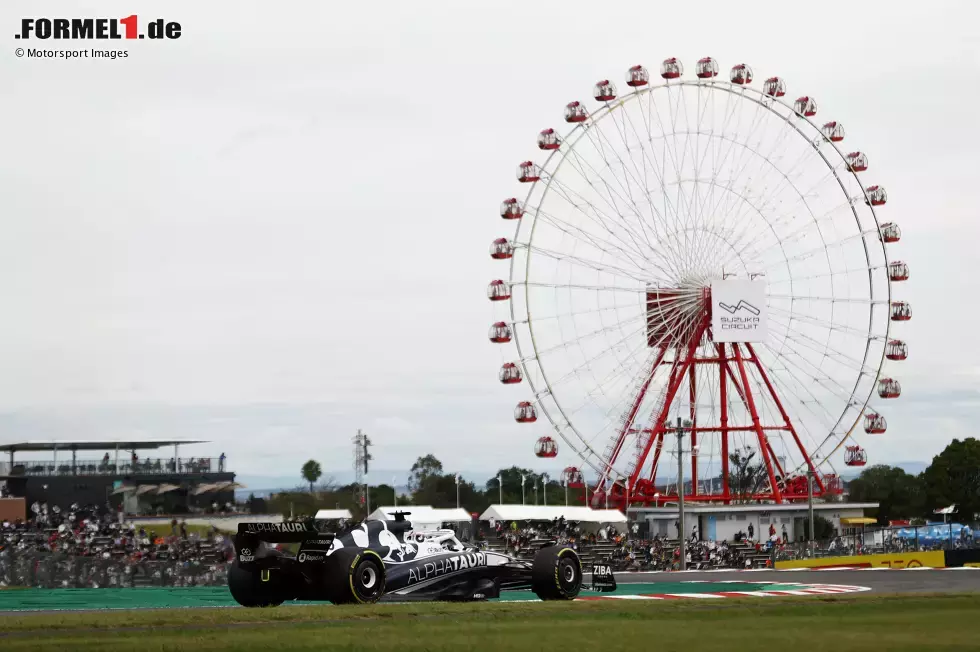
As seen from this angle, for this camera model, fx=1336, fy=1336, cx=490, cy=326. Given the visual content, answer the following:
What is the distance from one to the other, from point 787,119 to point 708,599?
44962 mm

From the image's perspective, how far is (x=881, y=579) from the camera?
37.0 metres

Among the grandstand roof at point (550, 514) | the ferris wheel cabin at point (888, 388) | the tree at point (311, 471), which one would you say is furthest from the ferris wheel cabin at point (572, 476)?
the tree at point (311, 471)

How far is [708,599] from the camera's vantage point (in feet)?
85.1

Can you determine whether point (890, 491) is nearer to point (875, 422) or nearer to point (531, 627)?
point (875, 422)

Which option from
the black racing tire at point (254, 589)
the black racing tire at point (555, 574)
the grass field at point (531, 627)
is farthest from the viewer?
the black racing tire at point (555, 574)

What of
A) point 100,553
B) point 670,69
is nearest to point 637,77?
point 670,69

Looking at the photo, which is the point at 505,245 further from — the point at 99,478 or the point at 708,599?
the point at 708,599

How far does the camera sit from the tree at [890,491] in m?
140

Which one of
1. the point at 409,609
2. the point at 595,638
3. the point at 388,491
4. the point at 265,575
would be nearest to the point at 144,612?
the point at 265,575

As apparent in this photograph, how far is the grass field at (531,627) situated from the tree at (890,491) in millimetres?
110794

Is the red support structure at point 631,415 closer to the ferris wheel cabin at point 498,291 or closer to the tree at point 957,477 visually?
the ferris wheel cabin at point 498,291

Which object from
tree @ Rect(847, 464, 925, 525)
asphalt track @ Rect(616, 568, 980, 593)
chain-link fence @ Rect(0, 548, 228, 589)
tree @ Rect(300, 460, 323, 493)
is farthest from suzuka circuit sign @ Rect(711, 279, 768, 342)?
tree @ Rect(300, 460, 323, 493)

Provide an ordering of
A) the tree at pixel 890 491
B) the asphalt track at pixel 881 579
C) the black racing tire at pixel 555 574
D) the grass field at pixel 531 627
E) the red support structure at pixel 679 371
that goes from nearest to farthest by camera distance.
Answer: the grass field at pixel 531 627 → the black racing tire at pixel 555 574 → the asphalt track at pixel 881 579 → the red support structure at pixel 679 371 → the tree at pixel 890 491

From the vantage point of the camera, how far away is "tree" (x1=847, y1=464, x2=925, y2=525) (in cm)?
13988
